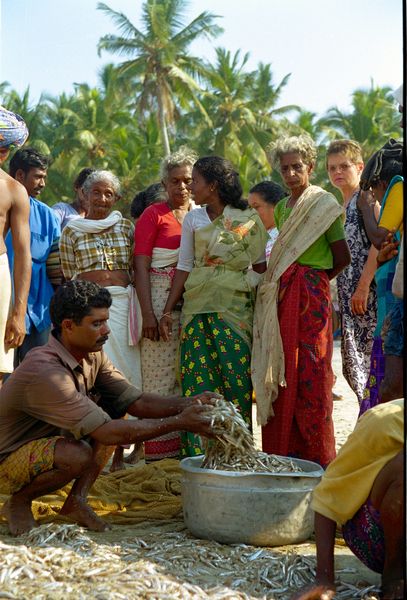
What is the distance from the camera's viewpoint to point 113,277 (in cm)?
607

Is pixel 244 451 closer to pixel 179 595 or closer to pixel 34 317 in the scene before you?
pixel 179 595

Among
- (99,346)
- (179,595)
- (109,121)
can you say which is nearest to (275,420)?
(99,346)

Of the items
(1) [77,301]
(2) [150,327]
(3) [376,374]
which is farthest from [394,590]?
(2) [150,327]

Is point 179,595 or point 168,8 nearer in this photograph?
point 179,595

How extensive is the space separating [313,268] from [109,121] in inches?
1389

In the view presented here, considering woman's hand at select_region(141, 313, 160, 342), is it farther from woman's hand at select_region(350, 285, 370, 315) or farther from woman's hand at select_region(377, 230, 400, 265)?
woman's hand at select_region(377, 230, 400, 265)

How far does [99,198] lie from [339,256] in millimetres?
1775

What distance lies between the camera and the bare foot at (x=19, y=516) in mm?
4070

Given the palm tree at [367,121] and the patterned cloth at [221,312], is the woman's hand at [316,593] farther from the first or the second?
the palm tree at [367,121]

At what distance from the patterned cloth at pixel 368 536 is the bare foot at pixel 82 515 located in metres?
1.42

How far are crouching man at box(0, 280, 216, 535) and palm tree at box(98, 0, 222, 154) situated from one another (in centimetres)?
3517

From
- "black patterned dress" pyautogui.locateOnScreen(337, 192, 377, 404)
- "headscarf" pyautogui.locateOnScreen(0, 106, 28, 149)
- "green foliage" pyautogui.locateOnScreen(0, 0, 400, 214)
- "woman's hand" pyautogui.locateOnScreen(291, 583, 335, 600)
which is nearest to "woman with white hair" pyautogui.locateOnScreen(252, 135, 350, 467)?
"black patterned dress" pyautogui.locateOnScreen(337, 192, 377, 404)

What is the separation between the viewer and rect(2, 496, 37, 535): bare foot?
4070 mm

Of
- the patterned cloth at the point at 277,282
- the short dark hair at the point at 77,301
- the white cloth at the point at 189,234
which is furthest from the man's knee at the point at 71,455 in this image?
the white cloth at the point at 189,234
